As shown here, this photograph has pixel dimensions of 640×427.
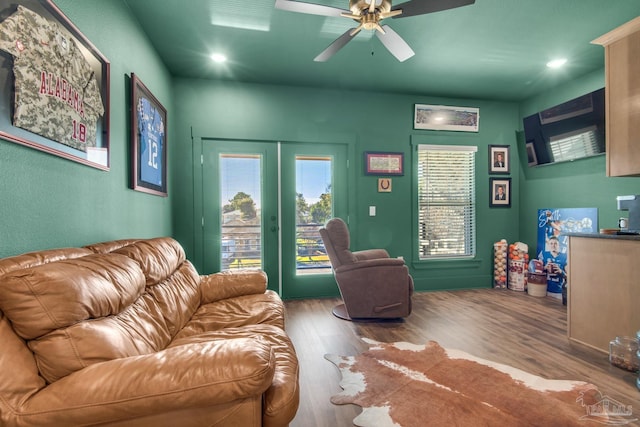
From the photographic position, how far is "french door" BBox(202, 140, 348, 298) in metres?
3.96

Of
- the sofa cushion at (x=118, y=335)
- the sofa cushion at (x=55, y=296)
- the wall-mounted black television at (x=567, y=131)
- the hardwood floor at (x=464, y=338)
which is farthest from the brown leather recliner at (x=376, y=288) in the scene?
the wall-mounted black television at (x=567, y=131)

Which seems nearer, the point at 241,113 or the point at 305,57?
the point at 305,57

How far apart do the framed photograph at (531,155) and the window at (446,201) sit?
740 mm

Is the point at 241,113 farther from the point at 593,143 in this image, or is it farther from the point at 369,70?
the point at 593,143

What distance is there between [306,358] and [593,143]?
4191 millimetres

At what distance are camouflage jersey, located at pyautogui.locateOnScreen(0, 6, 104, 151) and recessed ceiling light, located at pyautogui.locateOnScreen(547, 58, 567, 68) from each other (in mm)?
4609

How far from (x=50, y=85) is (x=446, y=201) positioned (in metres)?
4.61

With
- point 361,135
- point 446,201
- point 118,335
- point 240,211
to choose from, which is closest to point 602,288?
point 446,201

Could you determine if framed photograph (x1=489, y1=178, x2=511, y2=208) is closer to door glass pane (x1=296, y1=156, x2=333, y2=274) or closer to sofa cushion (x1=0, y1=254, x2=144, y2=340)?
door glass pane (x1=296, y1=156, x2=333, y2=274)

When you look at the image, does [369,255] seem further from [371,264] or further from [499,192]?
[499,192]

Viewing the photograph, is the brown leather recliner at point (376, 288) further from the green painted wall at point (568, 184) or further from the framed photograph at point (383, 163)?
the green painted wall at point (568, 184)

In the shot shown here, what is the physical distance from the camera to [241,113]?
401cm

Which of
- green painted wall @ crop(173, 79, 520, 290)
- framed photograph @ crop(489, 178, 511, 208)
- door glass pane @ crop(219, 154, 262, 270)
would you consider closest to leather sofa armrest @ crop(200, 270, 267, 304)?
door glass pane @ crop(219, 154, 262, 270)

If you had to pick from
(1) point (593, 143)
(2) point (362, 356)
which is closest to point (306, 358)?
(2) point (362, 356)
